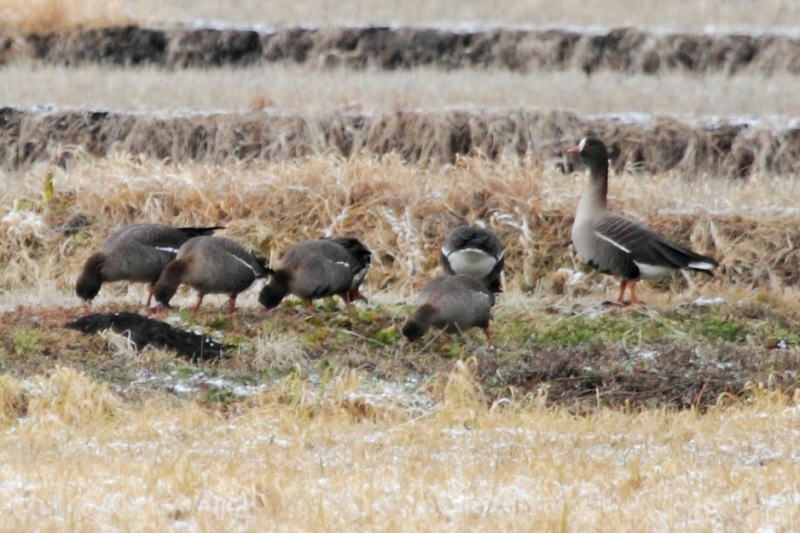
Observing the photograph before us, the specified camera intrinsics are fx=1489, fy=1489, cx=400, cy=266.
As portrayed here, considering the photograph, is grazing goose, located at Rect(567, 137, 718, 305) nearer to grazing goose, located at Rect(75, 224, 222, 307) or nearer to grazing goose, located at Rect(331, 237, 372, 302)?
grazing goose, located at Rect(331, 237, 372, 302)

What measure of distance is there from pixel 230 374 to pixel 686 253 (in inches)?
143

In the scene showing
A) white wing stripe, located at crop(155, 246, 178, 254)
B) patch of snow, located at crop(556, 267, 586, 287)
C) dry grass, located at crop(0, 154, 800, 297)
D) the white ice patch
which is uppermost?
the white ice patch

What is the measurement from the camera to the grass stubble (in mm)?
6070

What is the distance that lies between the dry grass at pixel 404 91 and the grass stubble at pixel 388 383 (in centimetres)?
220

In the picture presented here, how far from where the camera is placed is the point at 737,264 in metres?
13.1

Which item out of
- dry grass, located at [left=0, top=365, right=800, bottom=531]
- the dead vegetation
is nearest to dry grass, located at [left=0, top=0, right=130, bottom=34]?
the dead vegetation

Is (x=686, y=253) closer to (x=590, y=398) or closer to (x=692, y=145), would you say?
(x=590, y=398)

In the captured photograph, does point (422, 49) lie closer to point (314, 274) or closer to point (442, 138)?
point (442, 138)

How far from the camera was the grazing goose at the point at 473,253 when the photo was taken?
10.3 metres

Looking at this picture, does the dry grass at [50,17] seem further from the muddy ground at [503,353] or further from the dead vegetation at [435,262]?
the muddy ground at [503,353]

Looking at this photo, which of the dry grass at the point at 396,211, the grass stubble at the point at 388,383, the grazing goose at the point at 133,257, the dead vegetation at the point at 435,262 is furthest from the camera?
the dry grass at the point at 396,211

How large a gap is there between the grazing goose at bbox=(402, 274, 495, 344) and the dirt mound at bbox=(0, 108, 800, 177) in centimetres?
658

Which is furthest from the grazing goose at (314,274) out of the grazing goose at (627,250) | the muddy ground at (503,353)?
the grazing goose at (627,250)

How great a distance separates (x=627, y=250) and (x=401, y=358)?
7.36 ft
